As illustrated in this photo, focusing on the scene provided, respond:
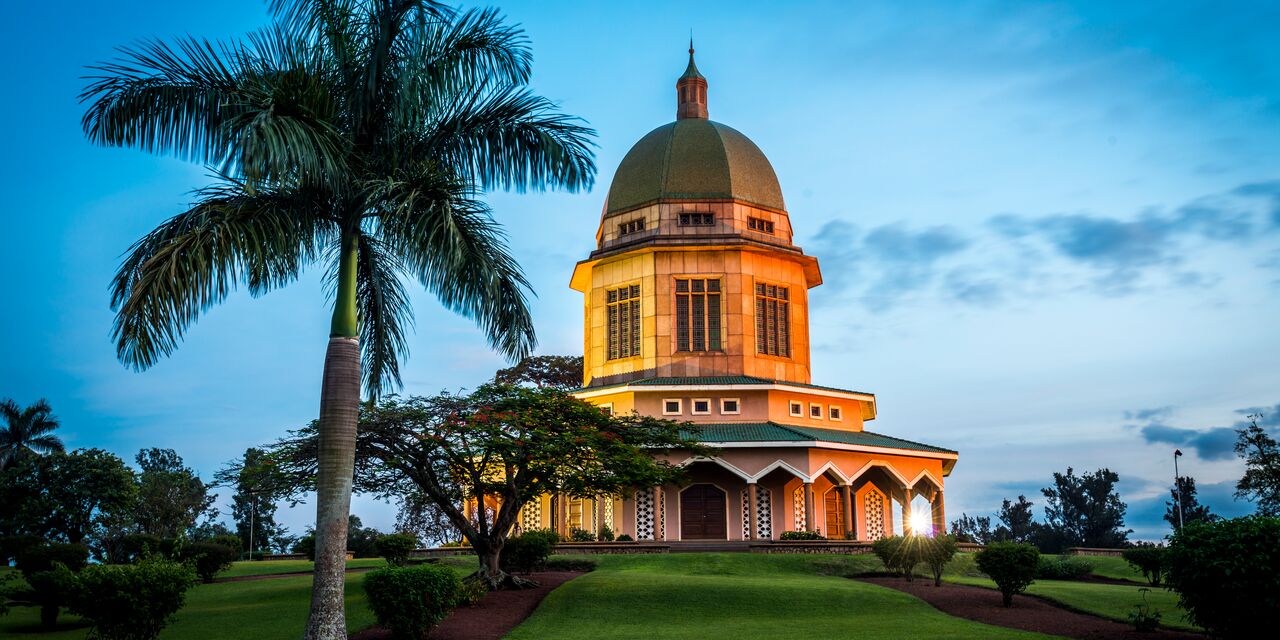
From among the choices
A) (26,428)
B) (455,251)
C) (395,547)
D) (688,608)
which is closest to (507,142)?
(455,251)

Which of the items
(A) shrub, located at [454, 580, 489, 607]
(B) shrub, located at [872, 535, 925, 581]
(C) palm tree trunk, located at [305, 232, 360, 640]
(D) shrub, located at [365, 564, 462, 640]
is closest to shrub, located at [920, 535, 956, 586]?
(B) shrub, located at [872, 535, 925, 581]

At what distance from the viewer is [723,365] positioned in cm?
4378

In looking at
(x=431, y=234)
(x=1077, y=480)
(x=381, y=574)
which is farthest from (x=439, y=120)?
(x=1077, y=480)

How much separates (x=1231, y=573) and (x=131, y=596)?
17.5 metres

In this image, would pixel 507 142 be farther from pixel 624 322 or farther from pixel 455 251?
pixel 624 322

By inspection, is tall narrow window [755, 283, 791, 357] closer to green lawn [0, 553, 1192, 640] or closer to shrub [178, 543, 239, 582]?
green lawn [0, 553, 1192, 640]

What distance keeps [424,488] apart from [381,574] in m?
5.43

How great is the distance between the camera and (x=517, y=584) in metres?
25.4

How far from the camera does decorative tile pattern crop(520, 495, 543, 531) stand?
43.0 metres

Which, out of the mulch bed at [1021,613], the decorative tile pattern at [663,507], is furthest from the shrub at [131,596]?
the decorative tile pattern at [663,507]

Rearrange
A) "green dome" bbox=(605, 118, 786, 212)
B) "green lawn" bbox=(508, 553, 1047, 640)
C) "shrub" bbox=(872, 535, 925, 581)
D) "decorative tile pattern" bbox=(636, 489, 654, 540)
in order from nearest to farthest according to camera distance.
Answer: "green lawn" bbox=(508, 553, 1047, 640) < "shrub" bbox=(872, 535, 925, 581) < "decorative tile pattern" bbox=(636, 489, 654, 540) < "green dome" bbox=(605, 118, 786, 212)

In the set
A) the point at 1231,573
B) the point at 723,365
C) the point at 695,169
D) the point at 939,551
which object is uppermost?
the point at 695,169

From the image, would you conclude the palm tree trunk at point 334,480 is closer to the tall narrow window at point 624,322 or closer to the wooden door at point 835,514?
the wooden door at point 835,514

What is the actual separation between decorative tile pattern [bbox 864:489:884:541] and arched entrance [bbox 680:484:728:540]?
23.7 feet
